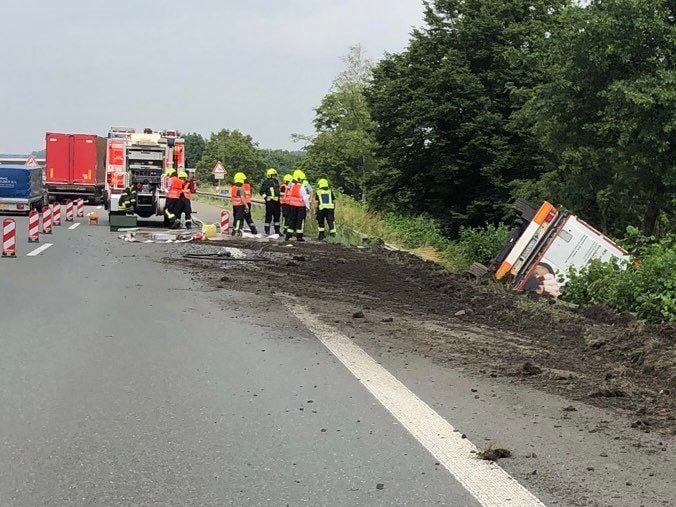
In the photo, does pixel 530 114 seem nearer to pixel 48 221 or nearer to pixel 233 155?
pixel 48 221

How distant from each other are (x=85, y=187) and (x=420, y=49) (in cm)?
1835

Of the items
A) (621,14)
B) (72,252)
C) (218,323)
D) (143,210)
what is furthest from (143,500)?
(143,210)

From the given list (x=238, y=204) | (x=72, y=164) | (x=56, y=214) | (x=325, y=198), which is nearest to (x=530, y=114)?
A: (x=325, y=198)

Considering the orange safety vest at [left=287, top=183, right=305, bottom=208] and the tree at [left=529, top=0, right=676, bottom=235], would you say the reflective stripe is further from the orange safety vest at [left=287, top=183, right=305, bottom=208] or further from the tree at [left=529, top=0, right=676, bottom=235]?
the tree at [left=529, top=0, right=676, bottom=235]

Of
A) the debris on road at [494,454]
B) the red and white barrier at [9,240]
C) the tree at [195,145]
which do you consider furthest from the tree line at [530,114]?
the tree at [195,145]

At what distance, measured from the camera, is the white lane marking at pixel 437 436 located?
447cm

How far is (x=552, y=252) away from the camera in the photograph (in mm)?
14992

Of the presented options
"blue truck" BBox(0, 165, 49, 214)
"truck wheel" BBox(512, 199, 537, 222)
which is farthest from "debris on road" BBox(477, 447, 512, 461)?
"blue truck" BBox(0, 165, 49, 214)

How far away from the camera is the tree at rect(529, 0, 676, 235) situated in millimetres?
19913

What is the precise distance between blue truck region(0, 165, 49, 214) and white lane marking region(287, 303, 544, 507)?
2678 cm

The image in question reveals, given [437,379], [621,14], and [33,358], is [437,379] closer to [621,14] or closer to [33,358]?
[33,358]

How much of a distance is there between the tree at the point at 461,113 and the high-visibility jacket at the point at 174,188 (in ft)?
48.5

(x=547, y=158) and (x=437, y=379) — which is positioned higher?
(x=547, y=158)

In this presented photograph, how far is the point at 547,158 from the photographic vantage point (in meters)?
33.2
